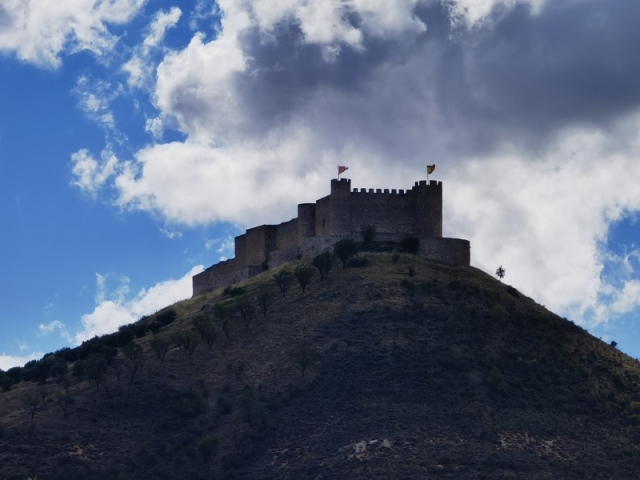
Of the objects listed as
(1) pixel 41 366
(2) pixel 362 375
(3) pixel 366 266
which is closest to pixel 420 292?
(3) pixel 366 266

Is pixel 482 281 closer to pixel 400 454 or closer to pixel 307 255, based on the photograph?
pixel 307 255

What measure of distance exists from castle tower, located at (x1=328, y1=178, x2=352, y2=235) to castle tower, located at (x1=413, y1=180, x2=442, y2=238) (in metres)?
3.89

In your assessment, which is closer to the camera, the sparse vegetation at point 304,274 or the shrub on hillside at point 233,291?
the sparse vegetation at point 304,274

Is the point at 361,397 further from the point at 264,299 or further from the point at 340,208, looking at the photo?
the point at 340,208

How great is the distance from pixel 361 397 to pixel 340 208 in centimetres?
1760

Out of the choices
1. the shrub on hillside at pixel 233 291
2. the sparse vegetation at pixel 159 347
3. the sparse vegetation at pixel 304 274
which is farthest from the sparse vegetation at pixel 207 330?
the shrub on hillside at pixel 233 291

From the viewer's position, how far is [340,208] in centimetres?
8519

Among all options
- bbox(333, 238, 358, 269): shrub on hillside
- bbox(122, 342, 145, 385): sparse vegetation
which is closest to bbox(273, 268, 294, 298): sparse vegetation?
bbox(333, 238, 358, 269): shrub on hillside

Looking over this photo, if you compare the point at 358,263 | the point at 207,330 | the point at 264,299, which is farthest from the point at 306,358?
the point at 358,263

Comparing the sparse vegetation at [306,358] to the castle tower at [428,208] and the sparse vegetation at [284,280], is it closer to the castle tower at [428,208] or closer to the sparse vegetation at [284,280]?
the sparse vegetation at [284,280]

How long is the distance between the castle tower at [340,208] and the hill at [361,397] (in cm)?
283

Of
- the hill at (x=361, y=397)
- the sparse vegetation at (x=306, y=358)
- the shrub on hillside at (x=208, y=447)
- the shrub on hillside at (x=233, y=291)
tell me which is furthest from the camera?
the shrub on hillside at (x=233, y=291)

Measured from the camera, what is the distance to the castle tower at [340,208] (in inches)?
3351

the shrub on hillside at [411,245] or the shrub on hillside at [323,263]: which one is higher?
the shrub on hillside at [411,245]
